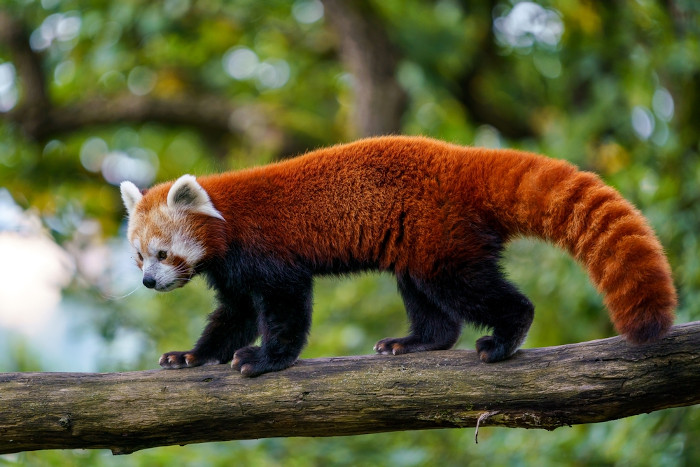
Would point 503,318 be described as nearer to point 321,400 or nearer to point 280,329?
point 321,400

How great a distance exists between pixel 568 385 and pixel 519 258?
3.13 m

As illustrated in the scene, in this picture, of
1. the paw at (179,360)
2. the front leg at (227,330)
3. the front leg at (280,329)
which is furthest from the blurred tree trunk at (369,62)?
the paw at (179,360)

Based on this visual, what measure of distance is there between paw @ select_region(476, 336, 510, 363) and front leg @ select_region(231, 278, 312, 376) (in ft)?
2.56

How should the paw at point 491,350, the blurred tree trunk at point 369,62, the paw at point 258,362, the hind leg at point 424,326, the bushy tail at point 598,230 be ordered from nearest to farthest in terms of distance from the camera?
the bushy tail at point 598,230, the paw at point 491,350, the paw at point 258,362, the hind leg at point 424,326, the blurred tree trunk at point 369,62

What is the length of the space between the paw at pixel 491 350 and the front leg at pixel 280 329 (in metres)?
0.78

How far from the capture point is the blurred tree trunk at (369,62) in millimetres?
6629

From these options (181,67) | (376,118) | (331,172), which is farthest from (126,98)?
(331,172)

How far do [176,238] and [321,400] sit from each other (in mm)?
1059

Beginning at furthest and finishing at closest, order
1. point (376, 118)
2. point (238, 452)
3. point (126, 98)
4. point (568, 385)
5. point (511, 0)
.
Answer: point (126, 98), point (511, 0), point (376, 118), point (238, 452), point (568, 385)

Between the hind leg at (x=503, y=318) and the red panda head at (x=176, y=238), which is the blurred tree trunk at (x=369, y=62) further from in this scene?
the hind leg at (x=503, y=318)

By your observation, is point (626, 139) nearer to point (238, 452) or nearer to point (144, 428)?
point (238, 452)

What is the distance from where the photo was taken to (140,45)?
7.03m

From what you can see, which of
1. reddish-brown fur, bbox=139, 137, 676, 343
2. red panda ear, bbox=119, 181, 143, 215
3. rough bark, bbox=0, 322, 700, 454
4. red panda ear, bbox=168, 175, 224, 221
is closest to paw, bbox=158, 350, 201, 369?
rough bark, bbox=0, 322, 700, 454

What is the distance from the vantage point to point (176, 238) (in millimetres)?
3426
